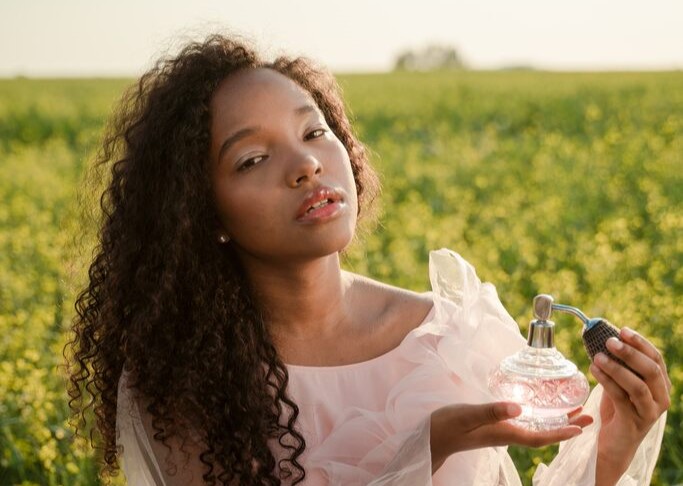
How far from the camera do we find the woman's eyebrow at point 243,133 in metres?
2.08

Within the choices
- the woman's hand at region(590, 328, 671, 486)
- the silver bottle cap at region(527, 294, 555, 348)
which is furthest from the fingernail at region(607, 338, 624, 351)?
the silver bottle cap at region(527, 294, 555, 348)

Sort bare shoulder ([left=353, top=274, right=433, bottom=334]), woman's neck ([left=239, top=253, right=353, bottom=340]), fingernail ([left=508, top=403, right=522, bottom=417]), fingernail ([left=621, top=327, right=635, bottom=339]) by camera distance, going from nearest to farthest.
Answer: fingernail ([left=508, top=403, right=522, bottom=417]) < fingernail ([left=621, top=327, right=635, bottom=339]) < woman's neck ([left=239, top=253, right=353, bottom=340]) < bare shoulder ([left=353, top=274, right=433, bottom=334])

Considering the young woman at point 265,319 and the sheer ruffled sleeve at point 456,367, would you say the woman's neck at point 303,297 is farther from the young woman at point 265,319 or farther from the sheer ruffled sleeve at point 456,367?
the sheer ruffled sleeve at point 456,367

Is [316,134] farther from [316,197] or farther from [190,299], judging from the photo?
[190,299]

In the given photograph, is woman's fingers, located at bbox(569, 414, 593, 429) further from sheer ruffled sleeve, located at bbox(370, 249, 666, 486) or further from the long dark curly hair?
the long dark curly hair

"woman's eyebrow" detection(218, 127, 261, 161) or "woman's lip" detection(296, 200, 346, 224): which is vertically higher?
"woman's eyebrow" detection(218, 127, 261, 161)

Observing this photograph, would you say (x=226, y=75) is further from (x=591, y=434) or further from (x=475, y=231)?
(x=475, y=231)

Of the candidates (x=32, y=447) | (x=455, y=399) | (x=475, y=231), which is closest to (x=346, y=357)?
(x=455, y=399)

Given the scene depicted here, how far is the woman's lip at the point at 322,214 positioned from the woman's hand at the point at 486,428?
0.44 metres

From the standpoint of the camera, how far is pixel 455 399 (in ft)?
7.11

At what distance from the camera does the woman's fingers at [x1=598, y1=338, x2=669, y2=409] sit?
5.69 feet

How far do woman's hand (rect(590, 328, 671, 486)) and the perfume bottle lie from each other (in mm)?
107

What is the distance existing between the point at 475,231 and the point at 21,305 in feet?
10.3

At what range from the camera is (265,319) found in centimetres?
232
